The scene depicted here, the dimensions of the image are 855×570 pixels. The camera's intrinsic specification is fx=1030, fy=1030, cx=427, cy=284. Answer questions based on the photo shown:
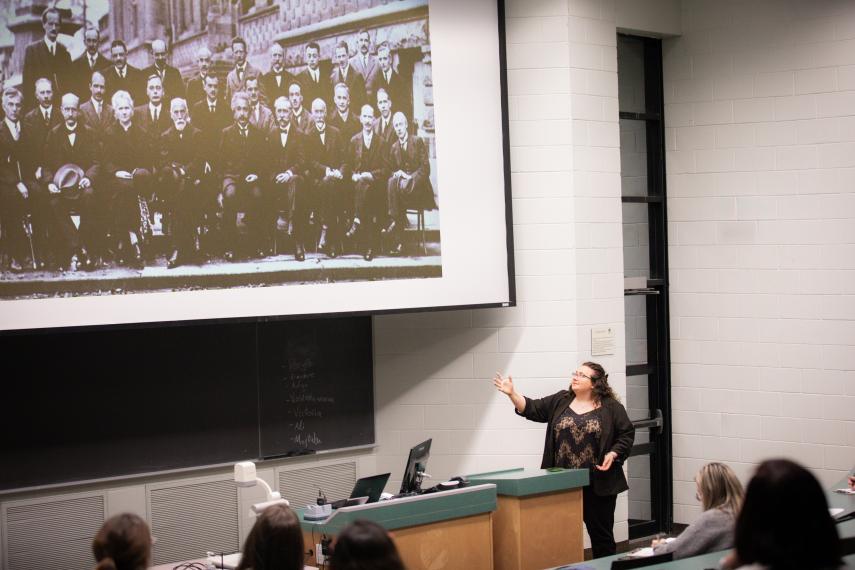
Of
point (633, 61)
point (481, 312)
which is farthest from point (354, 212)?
point (633, 61)

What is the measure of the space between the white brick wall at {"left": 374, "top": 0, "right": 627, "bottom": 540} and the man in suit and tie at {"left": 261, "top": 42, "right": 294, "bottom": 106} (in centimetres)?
163

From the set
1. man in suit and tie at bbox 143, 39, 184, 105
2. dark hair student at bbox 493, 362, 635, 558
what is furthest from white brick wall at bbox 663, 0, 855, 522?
man in suit and tie at bbox 143, 39, 184, 105

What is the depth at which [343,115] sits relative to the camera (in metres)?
6.28

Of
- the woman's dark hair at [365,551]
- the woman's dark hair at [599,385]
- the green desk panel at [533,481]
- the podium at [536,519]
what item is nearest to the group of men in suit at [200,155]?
the woman's dark hair at [599,385]

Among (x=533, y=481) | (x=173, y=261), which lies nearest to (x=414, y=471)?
(x=533, y=481)

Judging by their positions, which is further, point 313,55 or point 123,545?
point 313,55

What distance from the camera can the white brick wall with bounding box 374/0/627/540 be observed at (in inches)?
271

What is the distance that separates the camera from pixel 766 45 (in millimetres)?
7301

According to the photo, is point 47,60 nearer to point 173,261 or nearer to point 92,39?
point 92,39

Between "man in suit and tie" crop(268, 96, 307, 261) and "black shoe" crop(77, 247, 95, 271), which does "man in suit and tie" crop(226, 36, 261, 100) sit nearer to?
"man in suit and tie" crop(268, 96, 307, 261)

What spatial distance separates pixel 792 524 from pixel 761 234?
16.0 ft

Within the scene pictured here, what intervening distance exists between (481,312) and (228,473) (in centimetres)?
195

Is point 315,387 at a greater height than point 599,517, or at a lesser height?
greater

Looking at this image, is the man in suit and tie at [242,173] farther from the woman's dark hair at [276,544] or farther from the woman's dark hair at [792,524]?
the woman's dark hair at [792,524]
